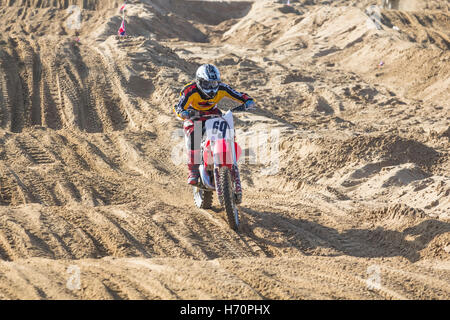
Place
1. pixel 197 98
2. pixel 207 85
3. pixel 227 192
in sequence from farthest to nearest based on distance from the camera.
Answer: pixel 197 98, pixel 207 85, pixel 227 192

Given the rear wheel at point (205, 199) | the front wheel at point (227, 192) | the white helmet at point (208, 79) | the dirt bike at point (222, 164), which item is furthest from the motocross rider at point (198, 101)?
the front wheel at point (227, 192)

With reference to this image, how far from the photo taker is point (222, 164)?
6.69 meters

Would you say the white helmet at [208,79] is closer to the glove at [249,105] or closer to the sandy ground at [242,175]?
the glove at [249,105]

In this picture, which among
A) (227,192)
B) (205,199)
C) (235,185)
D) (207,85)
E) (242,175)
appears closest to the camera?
(227,192)

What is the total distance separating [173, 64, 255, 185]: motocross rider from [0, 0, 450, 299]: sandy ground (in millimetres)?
816

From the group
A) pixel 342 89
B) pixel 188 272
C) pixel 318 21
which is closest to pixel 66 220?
pixel 188 272

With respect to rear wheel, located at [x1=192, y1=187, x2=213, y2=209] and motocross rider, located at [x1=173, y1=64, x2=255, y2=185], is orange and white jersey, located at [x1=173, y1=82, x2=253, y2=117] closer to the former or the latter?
motocross rider, located at [x1=173, y1=64, x2=255, y2=185]

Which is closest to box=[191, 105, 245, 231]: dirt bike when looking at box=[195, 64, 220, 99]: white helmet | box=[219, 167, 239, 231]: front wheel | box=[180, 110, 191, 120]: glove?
box=[219, 167, 239, 231]: front wheel

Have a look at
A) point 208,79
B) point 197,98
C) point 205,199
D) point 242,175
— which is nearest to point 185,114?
point 197,98

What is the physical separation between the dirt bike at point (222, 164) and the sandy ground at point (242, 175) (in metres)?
0.41

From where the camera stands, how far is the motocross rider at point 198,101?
23.4ft

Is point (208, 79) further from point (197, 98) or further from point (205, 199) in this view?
point (205, 199)

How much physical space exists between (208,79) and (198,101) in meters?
0.50
